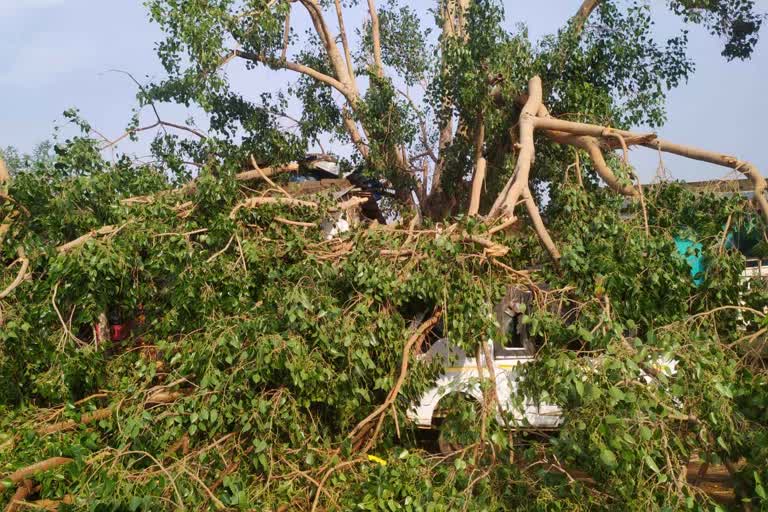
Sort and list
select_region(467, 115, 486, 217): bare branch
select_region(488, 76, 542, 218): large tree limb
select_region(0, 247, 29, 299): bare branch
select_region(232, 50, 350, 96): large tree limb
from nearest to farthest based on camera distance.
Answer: select_region(0, 247, 29, 299): bare branch < select_region(488, 76, 542, 218): large tree limb < select_region(467, 115, 486, 217): bare branch < select_region(232, 50, 350, 96): large tree limb

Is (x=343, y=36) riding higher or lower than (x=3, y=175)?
higher

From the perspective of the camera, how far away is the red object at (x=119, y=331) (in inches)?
242

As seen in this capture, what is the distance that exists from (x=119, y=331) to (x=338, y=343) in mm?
2723

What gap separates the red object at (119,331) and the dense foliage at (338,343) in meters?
0.05

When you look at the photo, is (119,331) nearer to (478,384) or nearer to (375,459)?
(375,459)

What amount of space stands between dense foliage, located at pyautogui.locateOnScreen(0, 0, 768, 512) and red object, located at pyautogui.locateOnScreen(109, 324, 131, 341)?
0.16 ft

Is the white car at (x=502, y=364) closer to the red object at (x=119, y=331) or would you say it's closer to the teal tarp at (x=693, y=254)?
the teal tarp at (x=693, y=254)

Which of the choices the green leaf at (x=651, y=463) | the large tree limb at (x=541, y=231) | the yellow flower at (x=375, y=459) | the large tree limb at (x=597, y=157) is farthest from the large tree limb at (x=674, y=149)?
the yellow flower at (x=375, y=459)

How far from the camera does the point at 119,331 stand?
625 centimetres

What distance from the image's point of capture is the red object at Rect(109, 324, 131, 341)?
615 cm

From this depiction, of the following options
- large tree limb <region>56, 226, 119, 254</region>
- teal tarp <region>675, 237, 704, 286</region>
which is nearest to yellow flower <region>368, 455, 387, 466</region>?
teal tarp <region>675, 237, 704, 286</region>

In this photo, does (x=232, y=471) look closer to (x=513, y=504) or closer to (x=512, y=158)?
(x=513, y=504)

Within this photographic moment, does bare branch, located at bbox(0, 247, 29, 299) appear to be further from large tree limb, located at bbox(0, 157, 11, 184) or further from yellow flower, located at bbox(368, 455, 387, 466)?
yellow flower, located at bbox(368, 455, 387, 466)

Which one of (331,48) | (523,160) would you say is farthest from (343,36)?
(523,160)
